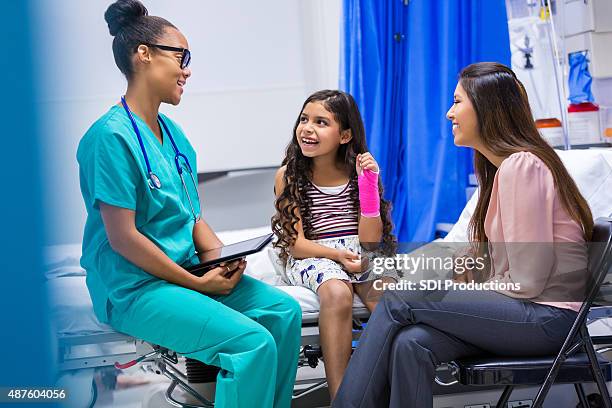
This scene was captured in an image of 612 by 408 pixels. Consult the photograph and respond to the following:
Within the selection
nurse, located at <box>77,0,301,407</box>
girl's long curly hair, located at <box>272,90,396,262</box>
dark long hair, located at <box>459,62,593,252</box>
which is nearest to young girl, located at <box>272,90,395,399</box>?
girl's long curly hair, located at <box>272,90,396,262</box>

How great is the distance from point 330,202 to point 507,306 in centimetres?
94

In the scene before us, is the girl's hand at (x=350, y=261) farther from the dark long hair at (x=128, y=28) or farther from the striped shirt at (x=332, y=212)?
the dark long hair at (x=128, y=28)

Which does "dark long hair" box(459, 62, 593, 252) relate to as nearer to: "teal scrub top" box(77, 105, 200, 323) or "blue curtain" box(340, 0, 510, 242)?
"teal scrub top" box(77, 105, 200, 323)

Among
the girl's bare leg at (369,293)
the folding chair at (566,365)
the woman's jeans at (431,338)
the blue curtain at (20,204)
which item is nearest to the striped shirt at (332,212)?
the girl's bare leg at (369,293)

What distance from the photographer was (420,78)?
3648mm

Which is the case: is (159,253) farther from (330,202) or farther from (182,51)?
(330,202)

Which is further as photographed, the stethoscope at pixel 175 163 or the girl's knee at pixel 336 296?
the girl's knee at pixel 336 296

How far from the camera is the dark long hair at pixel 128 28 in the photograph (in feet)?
7.55

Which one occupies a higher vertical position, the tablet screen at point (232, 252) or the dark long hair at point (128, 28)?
the dark long hair at point (128, 28)

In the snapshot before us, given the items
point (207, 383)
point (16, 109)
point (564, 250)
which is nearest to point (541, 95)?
point (564, 250)

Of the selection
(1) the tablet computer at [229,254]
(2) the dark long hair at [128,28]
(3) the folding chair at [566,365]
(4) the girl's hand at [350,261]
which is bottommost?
(3) the folding chair at [566,365]

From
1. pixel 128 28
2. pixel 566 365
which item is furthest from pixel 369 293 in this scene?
pixel 128 28

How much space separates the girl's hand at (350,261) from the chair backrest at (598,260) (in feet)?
2.78

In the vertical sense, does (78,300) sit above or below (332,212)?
below
